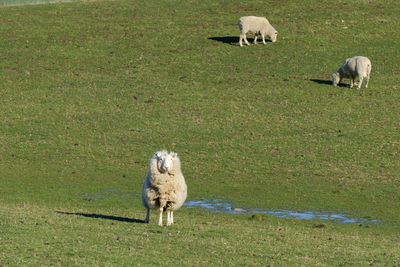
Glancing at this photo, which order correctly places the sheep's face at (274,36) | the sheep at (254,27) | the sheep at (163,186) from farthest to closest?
the sheep's face at (274,36)
the sheep at (254,27)
the sheep at (163,186)

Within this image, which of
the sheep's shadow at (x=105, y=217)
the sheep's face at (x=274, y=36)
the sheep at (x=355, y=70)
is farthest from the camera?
the sheep's face at (x=274, y=36)

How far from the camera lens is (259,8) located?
5091 centimetres

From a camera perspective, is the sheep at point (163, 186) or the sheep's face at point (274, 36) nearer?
the sheep at point (163, 186)

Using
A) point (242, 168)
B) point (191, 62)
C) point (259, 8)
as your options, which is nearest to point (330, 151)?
point (242, 168)

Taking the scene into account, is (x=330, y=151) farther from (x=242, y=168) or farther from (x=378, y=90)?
(x=378, y=90)

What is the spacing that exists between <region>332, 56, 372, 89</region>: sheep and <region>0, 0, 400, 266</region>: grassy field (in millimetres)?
655

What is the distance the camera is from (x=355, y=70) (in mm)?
35719

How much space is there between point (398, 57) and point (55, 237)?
32576 millimetres

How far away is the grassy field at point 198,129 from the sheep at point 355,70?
0.65 m

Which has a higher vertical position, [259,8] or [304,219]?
[259,8]

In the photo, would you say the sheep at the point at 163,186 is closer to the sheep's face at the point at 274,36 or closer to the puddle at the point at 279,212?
the puddle at the point at 279,212

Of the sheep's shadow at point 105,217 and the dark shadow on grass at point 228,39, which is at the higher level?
the dark shadow on grass at point 228,39

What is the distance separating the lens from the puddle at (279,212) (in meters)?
19.4

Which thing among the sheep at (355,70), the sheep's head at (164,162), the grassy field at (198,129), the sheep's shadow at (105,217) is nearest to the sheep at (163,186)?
the sheep's head at (164,162)
